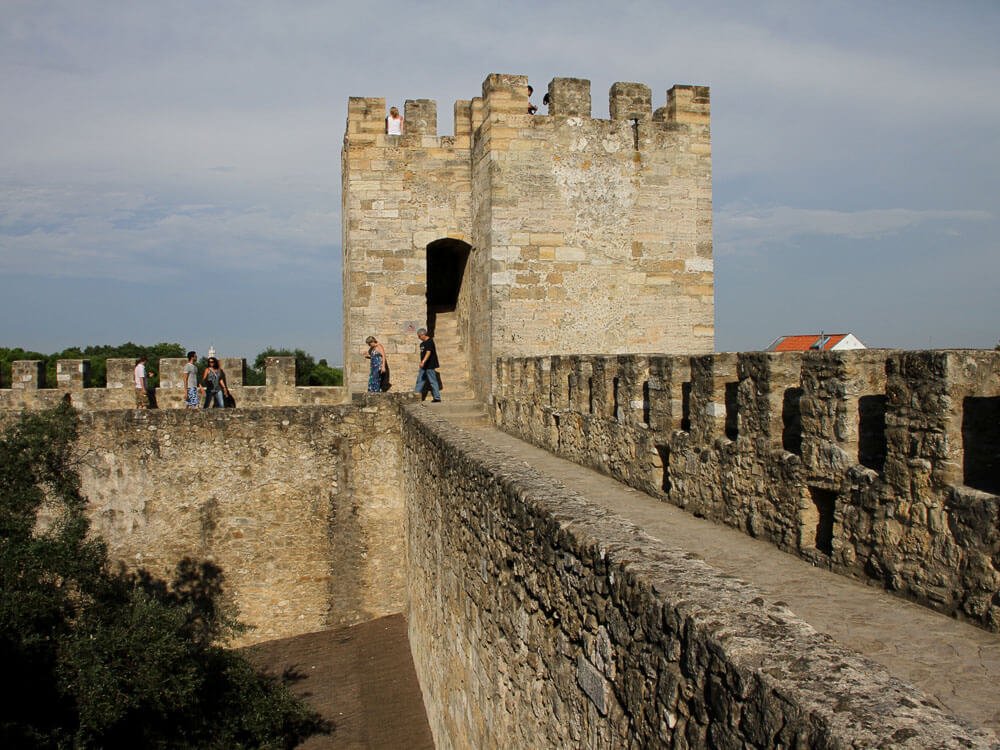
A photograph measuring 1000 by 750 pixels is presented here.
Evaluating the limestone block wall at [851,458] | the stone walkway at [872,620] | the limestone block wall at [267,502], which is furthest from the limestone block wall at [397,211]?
the stone walkway at [872,620]

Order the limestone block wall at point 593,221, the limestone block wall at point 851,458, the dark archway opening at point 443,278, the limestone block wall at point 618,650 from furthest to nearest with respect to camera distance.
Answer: the dark archway opening at point 443,278
the limestone block wall at point 593,221
the limestone block wall at point 851,458
the limestone block wall at point 618,650

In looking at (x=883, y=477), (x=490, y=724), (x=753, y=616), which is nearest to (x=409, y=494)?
(x=490, y=724)

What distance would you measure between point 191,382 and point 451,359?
3917 mm

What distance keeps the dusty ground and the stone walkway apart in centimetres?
418

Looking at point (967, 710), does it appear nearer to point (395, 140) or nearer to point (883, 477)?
point (883, 477)

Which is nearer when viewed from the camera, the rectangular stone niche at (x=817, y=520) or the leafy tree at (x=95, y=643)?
the rectangular stone niche at (x=817, y=520)

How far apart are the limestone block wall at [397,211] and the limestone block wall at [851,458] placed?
250 inches

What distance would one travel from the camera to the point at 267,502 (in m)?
10.3

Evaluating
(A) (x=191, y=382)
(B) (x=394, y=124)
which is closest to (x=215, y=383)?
(A) (x=191, y=382)

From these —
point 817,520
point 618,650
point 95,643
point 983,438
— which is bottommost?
point 95,643

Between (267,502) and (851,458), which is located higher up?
(851,458)

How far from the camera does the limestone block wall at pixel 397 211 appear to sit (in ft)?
37.2

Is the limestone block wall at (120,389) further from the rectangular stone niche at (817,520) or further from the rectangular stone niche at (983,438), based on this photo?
the rectangular stone niche at (983,438)

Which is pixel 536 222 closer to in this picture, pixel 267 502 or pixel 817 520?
pixel 267 502
